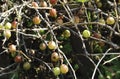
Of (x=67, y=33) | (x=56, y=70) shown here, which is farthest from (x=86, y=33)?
(x=56, y=70)

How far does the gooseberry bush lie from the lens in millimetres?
1494

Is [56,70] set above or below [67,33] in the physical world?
below

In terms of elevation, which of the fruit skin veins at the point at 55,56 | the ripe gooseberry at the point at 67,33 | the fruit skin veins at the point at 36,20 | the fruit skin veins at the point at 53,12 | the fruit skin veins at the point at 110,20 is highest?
the fruit skin veins at the point at 53,12

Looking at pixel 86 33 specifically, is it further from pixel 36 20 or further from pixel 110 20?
pixel 36 20

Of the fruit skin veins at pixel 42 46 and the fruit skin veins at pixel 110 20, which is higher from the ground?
the fruit skin veins at pixel 110 20

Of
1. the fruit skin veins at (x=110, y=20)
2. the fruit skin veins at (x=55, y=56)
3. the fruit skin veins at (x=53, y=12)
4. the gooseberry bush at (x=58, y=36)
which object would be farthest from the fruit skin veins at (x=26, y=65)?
the fruit skin veins at (x=110, y=20)

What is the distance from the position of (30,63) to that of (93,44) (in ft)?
1.02

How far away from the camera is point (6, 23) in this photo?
154cm

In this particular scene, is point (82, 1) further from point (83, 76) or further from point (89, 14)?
point (83, 76)

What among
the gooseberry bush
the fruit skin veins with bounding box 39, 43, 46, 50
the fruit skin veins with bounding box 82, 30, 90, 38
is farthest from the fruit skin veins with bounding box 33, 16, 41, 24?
the fruit skin veins with bounding box 82, 30, 90, 38

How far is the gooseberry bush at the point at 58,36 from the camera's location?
149cm

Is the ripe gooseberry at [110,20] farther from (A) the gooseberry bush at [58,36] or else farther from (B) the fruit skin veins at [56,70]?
(B) the fruit skin veins at [56,70]

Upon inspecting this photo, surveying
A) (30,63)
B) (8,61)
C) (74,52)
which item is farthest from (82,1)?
(8,61)

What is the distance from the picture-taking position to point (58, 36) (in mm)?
1672
